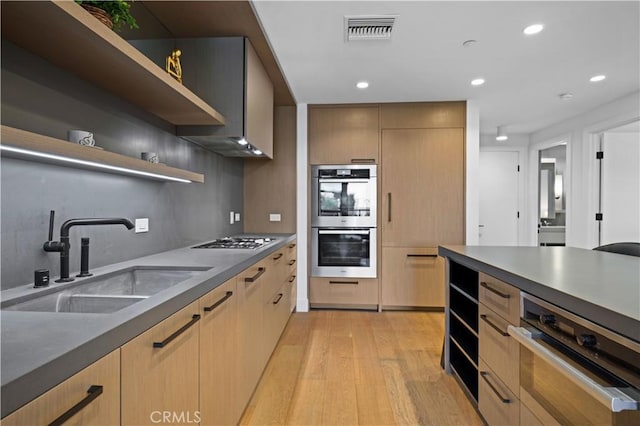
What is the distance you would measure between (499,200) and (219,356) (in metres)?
5.47

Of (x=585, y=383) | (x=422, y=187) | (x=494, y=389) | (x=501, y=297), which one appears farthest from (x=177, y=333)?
(x=422, y=187)

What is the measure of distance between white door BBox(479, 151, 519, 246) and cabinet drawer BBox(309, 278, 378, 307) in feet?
9.19

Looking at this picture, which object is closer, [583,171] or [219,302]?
[219,302]

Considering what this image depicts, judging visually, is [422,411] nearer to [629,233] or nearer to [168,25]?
[168,25]

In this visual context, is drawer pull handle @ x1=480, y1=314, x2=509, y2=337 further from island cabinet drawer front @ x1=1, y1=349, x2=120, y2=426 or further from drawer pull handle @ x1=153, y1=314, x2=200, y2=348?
island cabinet drawer front @ x1=1, y1=349, x2=120, y2=426

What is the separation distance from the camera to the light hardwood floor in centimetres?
187

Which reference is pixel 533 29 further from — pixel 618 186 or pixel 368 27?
pixel 618 186

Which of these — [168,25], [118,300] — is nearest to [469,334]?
[118,300]

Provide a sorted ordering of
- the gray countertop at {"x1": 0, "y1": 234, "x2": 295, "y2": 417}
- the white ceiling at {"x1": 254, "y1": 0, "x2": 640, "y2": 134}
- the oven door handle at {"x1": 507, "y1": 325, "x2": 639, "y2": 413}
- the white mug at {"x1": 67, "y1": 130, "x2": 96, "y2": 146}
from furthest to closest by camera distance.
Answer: the white ceiling at {"x1": 254, "y1": 0, "x2": 640, "y2": 134}
the white mug at {"x1": 67, "y1": 130, "x2": 96, "y2": 146}
the oven door handle at {"x1": 507, "y1": 325, "x2": 639, "y2": 413}
the gray countertop at {"x1": 0, "y1": 234, "x2": 295, "y2": 417}

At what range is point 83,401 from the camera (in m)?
0.65

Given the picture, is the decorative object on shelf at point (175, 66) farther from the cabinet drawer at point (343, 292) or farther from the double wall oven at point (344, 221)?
the cabinet drawer at point (343, 292)

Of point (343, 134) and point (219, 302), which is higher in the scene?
point (343, 134)

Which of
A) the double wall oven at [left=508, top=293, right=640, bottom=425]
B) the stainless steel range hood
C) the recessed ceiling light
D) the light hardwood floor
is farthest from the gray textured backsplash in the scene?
the recessed ceiling light

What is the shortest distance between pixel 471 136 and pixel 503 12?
177 centimetres
